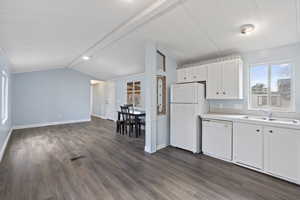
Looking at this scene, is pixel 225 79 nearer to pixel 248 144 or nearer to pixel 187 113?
pixel 187 113

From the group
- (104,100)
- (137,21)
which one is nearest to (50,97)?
(104,100)

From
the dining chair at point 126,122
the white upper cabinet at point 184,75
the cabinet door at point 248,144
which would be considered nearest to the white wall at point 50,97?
the dining chair at point 126,122

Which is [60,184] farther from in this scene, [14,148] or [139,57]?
[139,57]

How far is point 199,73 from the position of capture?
3654 millimetres

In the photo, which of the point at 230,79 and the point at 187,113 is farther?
the point at 187,113

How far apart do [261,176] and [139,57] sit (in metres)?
4.15

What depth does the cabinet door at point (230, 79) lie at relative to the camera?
3.12m

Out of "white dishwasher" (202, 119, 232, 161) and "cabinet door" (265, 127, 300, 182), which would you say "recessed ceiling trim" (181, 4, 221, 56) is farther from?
"cabinet door" (265, 127, 300, 182)

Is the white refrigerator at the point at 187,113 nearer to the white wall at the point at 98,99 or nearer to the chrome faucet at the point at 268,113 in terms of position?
the chrome faucet at the point at 268,113

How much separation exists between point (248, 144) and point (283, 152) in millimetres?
484

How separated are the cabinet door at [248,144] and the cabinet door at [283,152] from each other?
0.11 meters

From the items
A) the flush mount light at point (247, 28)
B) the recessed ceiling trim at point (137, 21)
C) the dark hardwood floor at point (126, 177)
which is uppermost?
the recessed ceiling trim at point (137, 21)

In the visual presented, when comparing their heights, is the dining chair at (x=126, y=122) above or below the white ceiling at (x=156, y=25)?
below

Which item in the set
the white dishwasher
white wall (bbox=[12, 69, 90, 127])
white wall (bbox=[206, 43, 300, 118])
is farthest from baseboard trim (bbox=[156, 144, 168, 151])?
white wall (bbox=[12, 69, 90, 127])
